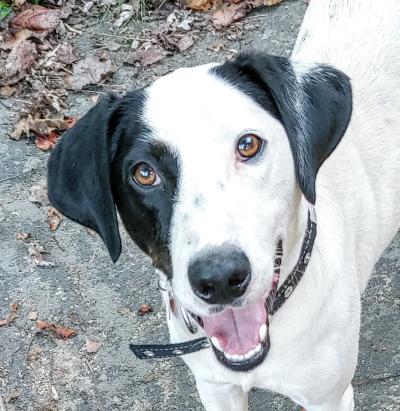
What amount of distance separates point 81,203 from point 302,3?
325 centimetres

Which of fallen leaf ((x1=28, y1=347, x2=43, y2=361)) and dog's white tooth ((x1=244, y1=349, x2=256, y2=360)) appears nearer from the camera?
dog's white tooth ((x1=244, y1=349, x2=256, y2=360))

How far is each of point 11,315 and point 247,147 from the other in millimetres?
2109

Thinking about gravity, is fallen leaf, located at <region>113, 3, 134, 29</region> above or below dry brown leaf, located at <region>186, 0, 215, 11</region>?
below

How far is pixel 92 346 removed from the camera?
4102 millimetres

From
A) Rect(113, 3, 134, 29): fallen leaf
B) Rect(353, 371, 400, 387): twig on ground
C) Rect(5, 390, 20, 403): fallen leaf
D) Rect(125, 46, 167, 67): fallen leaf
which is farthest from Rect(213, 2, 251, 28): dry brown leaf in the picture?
Rect(5, 390, 20, 403): fallen leaf

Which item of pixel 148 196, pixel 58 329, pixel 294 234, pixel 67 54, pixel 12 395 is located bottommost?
pixel 12 395

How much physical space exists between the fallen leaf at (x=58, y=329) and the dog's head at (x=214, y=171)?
1419 millimetres

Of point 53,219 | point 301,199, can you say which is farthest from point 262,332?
point 53,219

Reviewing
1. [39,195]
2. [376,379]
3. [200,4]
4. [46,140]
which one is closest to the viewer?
[376,379]

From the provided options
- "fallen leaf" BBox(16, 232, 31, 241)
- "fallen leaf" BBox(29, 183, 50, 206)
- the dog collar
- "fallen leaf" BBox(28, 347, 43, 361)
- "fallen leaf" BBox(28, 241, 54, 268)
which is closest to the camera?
the dog collar

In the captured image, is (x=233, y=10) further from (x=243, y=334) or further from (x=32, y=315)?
(x=243, y=334)

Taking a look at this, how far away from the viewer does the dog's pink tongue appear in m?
2.71

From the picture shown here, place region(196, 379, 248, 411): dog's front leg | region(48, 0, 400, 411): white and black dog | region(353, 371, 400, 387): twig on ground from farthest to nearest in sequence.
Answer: region(353, 371, 400, 387): twig on ground < region(196, 379, 248, 411): dog's front leg < region(48, 0, 400, 411): white and black dog

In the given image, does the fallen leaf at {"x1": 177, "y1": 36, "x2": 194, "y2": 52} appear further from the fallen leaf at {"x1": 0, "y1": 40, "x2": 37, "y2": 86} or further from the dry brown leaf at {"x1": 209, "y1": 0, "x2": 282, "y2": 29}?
the fallen leaf at {"x1": 0, "y1": 40, "x2": 37, "y2": 86}
